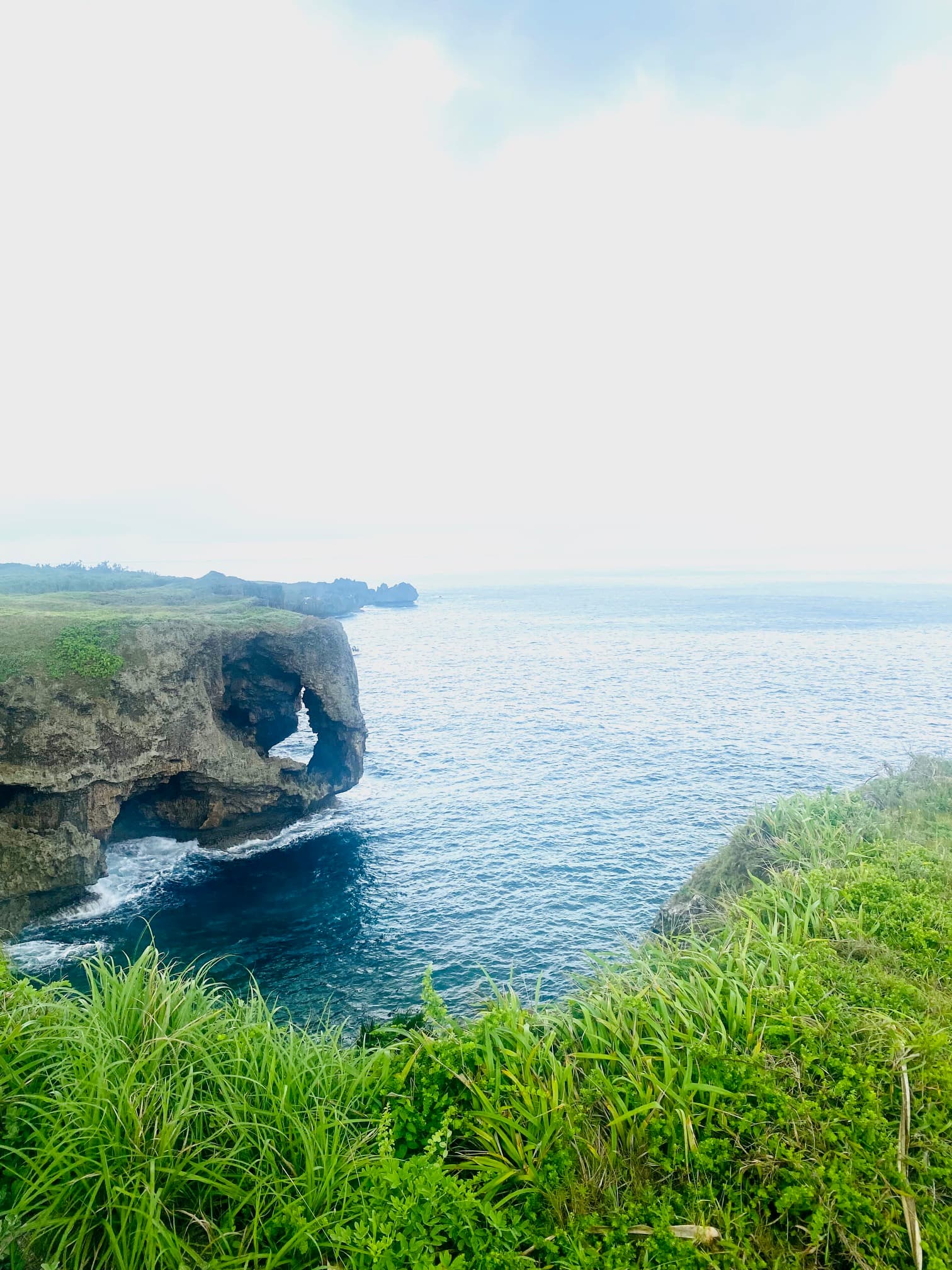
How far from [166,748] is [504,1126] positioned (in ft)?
77.8

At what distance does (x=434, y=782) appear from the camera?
1443 inches

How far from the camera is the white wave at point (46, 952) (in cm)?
2014

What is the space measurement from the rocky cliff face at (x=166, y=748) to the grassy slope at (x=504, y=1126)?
18820mm

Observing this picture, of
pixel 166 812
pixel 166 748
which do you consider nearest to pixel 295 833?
pixel 166 812

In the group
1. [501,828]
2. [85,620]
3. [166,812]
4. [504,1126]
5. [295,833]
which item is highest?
[85,620]

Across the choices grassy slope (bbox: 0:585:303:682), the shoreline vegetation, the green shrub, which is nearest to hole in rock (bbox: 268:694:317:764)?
grassy slope (bbox: 0:585:303:682)

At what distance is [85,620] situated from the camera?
84.0 ft

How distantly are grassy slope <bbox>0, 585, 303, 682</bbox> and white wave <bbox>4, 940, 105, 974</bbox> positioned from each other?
9189 mm

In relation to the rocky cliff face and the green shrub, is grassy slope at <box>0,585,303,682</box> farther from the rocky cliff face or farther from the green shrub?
the rocky cliff face

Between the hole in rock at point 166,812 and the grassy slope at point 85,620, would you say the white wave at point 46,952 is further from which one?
the grassy slope at point 85,620

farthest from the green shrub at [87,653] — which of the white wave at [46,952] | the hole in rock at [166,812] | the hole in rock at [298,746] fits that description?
the hole in rock at [298,746]

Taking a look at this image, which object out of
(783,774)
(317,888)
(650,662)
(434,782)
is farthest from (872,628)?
(317,888)

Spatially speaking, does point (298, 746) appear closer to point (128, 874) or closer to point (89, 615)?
point (128, 874)

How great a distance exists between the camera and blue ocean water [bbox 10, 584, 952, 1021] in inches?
842
